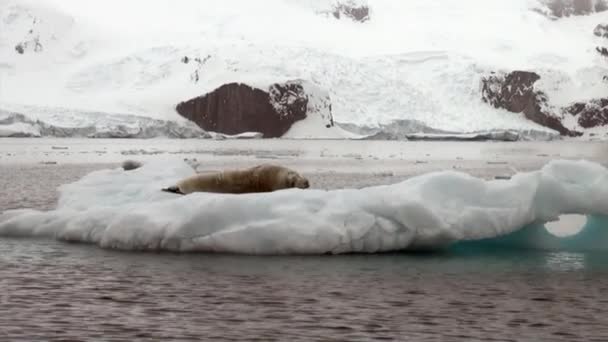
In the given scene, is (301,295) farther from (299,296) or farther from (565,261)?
(565,261)

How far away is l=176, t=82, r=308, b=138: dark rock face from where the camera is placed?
191m

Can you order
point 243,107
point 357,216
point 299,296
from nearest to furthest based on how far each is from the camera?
point 299,296 → point 357,216 → point 243,107

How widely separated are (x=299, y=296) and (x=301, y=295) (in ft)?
0.24

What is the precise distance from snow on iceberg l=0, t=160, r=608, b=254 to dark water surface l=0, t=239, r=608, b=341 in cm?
42

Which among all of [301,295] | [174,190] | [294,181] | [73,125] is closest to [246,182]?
[294,181]

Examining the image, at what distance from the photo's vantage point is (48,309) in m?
11.0

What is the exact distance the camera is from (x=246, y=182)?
19422mm

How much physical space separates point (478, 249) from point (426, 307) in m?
5.64

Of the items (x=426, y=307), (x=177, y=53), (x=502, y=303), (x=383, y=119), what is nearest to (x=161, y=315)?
(x=426, y=307)

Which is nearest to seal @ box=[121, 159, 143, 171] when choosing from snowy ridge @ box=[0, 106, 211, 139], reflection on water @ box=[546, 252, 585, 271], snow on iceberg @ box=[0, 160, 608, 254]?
snow on iceberg @ box=[0, 160, 608, 254]

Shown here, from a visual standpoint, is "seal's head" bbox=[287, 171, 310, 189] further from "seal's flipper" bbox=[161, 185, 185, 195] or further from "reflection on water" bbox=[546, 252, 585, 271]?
"reflection on water" bbox=[546, 252, 585, 271]

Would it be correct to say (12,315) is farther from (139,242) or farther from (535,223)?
(535,223)

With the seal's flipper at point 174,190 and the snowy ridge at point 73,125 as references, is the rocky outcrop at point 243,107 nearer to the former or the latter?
the snowy ridge at point 73,125

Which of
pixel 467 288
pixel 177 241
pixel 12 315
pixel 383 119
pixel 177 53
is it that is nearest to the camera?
pixel 12 315
